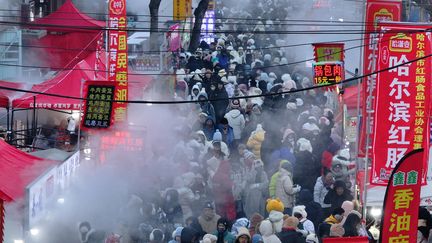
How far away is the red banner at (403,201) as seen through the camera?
8.05 metres

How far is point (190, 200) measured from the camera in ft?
39.1

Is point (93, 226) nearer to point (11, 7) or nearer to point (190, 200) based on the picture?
point (190, 200)

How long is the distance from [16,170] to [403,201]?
4475mm

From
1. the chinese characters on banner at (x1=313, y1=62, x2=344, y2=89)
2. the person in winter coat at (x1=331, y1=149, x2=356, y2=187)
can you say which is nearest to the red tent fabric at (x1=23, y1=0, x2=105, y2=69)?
the chinese characters on banner at (x1=313, y1=62, x2=344, y2=89)

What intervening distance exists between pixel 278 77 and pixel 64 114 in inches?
314

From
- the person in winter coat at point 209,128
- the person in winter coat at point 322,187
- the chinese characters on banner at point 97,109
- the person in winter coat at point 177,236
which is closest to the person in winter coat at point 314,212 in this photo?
the person in winter coat at point 322,187

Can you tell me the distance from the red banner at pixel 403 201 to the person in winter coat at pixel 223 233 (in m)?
2.36

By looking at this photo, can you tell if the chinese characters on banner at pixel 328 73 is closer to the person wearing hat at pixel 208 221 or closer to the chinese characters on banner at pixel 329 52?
the chinese characters on banner at pixel 329 52

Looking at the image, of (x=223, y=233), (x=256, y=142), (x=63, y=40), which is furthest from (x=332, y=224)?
(x=63, y=40)

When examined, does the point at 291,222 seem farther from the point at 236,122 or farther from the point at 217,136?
the point at 236,122

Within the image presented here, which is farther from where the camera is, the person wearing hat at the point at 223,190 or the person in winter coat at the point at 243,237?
the person wearing hat at the point at 223,190

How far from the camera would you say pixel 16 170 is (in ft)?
34.1

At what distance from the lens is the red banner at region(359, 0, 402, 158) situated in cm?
1033

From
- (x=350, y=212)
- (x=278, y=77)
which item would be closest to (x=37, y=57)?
(x=278, y=77)
